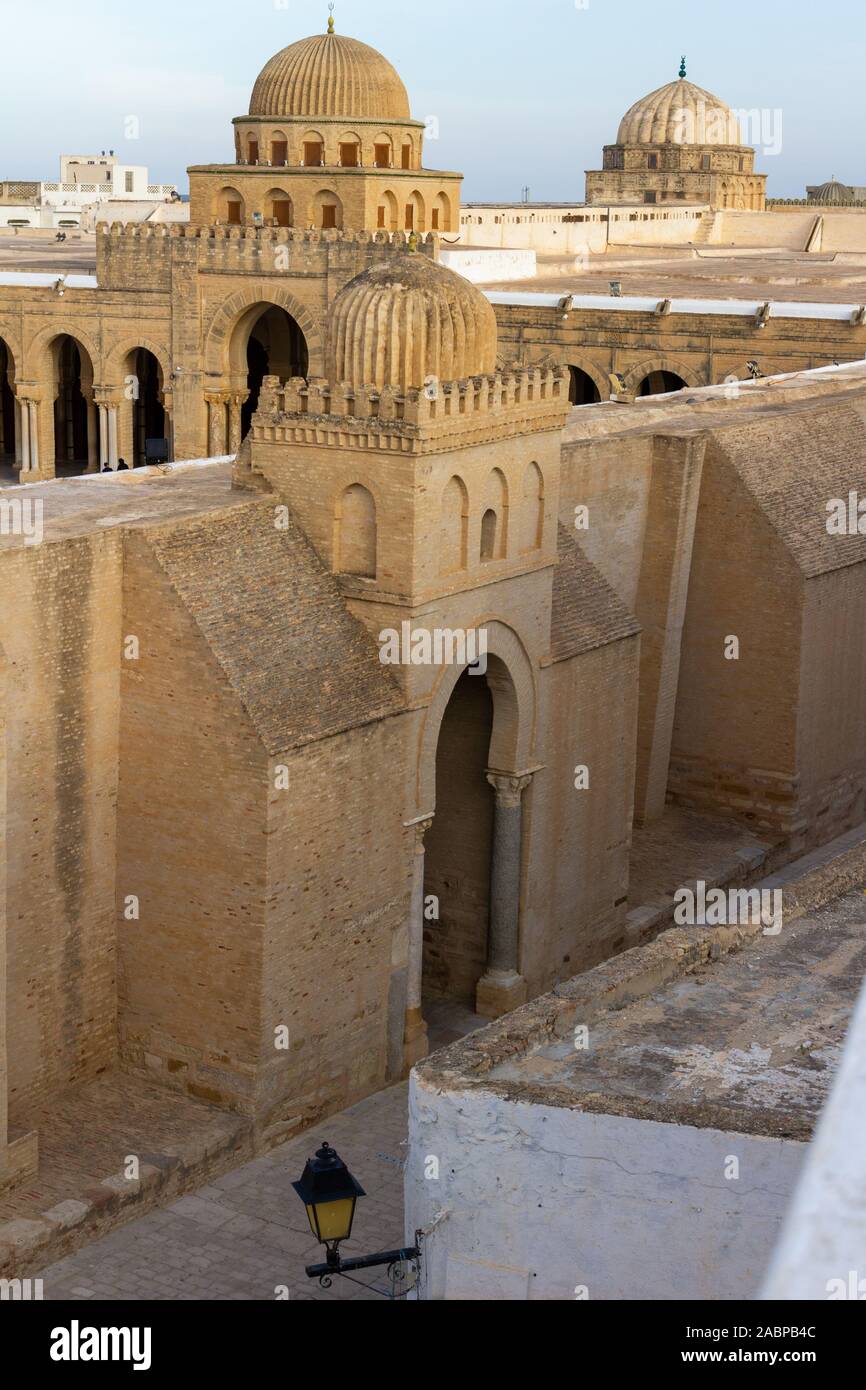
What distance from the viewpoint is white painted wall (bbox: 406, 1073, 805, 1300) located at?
30.7 ft

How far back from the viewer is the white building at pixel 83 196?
55.2 metres

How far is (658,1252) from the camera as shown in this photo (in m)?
9.55

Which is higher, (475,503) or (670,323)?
(670,323)

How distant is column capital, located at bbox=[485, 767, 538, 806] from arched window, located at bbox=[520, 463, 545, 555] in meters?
2.03

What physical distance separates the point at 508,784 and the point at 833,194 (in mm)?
63326

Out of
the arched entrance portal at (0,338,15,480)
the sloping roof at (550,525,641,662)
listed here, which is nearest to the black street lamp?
the sloping roof at (550,525,641,662)

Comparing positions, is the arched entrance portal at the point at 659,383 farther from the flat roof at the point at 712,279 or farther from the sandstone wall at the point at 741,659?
the sandstone wall at the point at 741,659

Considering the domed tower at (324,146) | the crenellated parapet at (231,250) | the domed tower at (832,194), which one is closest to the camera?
the crenellated parapet at (231,250)

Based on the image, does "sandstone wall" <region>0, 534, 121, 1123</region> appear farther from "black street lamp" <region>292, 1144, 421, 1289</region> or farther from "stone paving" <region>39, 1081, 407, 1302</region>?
"black street lamp" <region>292, 1144, 421, 1289</region>

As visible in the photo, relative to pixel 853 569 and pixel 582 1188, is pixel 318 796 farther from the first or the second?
pixel 853 569

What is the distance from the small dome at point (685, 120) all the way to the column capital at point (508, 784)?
47.4 metres

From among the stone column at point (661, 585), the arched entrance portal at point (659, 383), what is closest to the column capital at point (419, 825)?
the stone column at point (661, 585)
